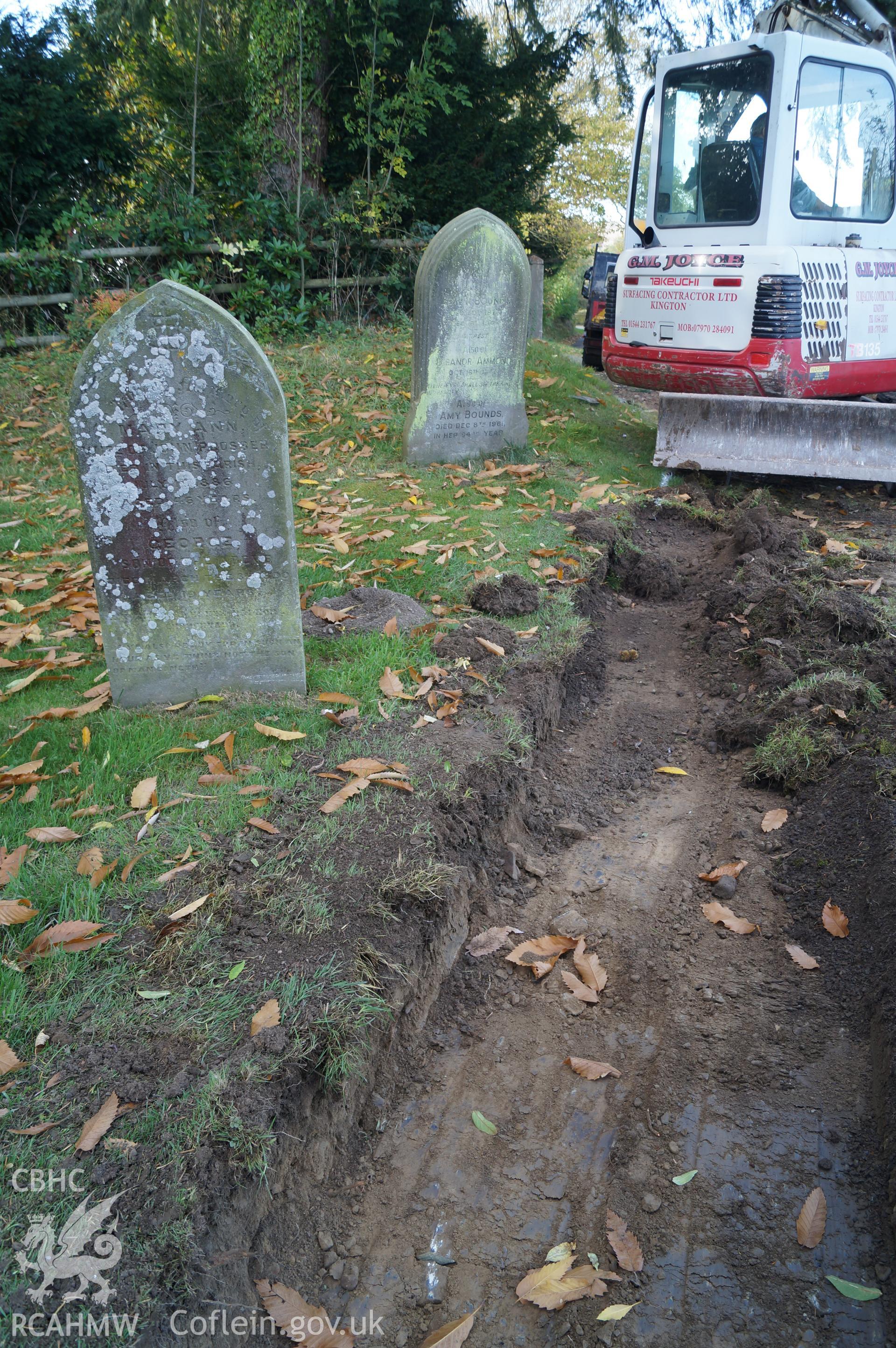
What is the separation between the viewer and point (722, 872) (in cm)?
338

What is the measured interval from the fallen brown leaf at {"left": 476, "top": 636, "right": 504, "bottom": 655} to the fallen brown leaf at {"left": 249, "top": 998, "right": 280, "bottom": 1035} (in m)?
2.30

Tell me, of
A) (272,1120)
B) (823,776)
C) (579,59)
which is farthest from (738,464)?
(579,59)

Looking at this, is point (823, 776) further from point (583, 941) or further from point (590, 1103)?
point (590, 1103)

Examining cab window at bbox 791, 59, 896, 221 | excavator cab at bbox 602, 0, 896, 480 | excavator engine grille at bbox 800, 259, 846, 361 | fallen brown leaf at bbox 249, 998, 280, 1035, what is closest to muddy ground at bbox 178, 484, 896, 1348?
fallen brown leaf at bbox 249, 998, 280, 1035

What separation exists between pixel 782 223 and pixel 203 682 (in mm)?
6487

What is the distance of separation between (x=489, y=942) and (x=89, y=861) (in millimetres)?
1387

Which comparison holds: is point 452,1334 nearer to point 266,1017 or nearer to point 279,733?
point 266,1017

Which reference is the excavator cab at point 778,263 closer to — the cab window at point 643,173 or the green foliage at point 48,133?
the cab window at point 643,173

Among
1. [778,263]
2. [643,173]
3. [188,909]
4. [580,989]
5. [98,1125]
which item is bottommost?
[580,989]

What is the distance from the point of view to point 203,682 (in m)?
3.88

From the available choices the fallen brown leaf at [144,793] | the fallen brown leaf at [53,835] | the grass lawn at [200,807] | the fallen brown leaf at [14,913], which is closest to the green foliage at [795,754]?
the grass lawn at [200,807]

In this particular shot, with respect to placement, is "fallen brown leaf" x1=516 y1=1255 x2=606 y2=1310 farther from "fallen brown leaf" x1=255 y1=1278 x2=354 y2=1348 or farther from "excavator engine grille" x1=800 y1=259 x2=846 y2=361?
"excavator engine grille" x1=800 y1=259 x2=846 y2=361

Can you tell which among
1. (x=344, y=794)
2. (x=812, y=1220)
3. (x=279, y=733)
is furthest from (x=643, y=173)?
(x=812, y=1220)

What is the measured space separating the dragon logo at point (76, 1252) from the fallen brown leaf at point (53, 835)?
1.34 metres
